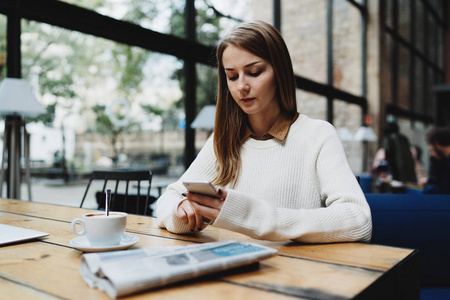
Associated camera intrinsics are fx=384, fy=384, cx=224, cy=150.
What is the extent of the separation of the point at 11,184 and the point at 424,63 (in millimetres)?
12251

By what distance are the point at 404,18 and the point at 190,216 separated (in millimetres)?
11009

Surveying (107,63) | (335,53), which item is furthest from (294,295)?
(335,53)

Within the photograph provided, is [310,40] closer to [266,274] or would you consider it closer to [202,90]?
[202,90]

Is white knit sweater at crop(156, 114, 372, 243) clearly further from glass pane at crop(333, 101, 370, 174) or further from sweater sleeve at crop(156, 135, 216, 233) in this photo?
glass pane at crop(333, 101, 370, 174)

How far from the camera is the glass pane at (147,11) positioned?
10.8ft

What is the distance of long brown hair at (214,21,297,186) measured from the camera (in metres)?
1.15

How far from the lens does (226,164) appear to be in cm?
130

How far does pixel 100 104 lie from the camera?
11.1 ft

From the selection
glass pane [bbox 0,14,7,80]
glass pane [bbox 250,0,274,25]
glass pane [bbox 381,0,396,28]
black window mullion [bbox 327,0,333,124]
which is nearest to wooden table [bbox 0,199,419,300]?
glass pane [bbox 0,14,7,80]

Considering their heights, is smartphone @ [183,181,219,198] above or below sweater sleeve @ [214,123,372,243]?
above

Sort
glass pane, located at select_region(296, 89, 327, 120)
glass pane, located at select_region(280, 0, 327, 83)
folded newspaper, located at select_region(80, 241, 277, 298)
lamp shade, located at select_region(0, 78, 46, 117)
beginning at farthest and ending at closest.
A: glass pane, located at select_region(280, 0, 327, 83)
glass pane, located at select_region(296, 89, 327, 120)
lamp shade, located at select_region(0, 78, 46, 117)
folded newspaper, located at select_region(80, 241, 277, 298)

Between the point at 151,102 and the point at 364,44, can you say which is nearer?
the point at 151,102

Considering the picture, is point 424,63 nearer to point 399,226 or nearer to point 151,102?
point 151,102

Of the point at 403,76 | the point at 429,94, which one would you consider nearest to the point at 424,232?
the point at 403,76
